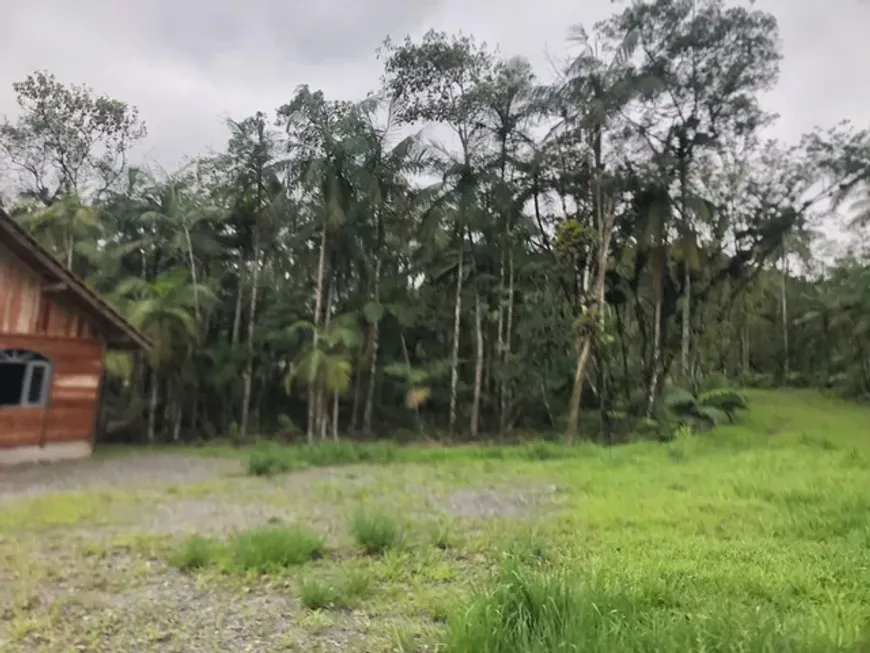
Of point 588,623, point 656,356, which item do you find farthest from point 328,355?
point 588,623

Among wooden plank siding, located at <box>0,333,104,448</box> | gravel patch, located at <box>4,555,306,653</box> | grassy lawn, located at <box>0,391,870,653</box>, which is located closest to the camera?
grassy lawn, located at <box>0,391,870,653</box>

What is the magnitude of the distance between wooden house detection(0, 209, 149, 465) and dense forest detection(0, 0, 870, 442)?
7.69 ft

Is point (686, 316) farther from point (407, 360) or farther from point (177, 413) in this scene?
point (177, 413)

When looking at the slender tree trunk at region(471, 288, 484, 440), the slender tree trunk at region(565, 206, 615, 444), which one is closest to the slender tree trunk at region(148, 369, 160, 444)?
the slender tree trunk at region(471, 288, 484, 440)

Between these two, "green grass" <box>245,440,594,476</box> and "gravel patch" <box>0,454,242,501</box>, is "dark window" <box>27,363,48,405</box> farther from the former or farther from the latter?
"green grass" <box>245,440,594,476</box>

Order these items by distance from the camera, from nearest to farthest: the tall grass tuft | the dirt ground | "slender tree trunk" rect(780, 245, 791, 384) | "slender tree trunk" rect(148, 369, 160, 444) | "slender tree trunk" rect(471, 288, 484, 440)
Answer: the tall grass tuft < the dirt ground < "slender tree trunk" rect(148, 369, 160, 444) < "slender tree trunk" rect(471, 288, 484, 440) < "slender tree trunk" rect(780, 245, 791, 384)

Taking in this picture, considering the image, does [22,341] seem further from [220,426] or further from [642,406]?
[642,406]

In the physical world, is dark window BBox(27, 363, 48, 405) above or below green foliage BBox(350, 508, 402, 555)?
above

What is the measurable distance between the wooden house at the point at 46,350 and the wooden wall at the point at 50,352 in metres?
0.02

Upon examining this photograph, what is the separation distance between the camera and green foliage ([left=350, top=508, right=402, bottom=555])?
6.58 m

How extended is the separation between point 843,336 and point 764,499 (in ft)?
83.7

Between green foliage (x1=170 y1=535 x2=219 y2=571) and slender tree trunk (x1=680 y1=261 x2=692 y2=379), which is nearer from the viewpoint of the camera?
green foliage (x1=170 y1=535 x2=219 y2=571)

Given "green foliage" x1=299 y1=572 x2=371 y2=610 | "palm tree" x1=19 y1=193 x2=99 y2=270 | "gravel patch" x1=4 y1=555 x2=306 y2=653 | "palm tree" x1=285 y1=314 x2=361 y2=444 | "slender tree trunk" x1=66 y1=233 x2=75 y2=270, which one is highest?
"palm tree" x1=19 y1=193 x2=99 y2=270

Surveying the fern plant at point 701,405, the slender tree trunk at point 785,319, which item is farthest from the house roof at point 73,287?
the slender tree trunk at point 785,319
